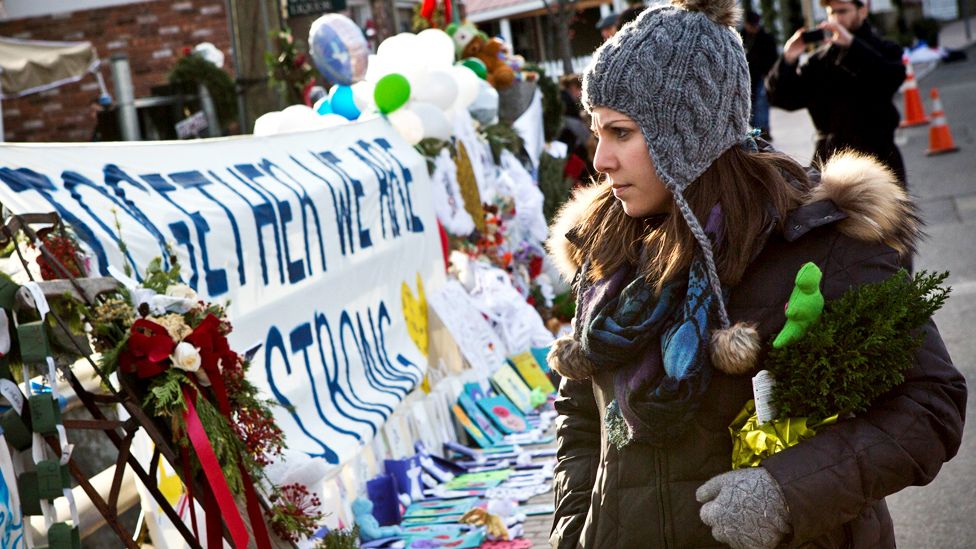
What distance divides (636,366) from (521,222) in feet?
25.9

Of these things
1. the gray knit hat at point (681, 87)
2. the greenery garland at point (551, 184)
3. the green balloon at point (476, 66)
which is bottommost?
the greenery garland at point (551, 184)

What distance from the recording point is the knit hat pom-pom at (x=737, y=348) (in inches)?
93.0

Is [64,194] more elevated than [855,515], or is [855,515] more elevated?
[64,194]

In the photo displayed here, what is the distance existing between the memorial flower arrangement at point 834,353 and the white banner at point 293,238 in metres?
2.49

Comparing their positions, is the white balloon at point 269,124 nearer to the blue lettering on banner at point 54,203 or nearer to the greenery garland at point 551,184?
the blue lettering on banner at point 54,203

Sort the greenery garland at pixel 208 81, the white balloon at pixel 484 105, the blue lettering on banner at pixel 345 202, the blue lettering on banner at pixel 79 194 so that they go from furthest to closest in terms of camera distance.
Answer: the greenery garland at pixel 208 81, the white balloon at pixel 484 105, the blue lettering on banner at pixel 345 202, the blue lettering on banner at pixel 79 194

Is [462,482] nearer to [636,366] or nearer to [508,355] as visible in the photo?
[508,355]

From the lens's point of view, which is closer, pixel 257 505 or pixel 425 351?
pixel 257 505

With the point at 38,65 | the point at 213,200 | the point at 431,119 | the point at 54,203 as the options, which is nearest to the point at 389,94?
the point at 431,119

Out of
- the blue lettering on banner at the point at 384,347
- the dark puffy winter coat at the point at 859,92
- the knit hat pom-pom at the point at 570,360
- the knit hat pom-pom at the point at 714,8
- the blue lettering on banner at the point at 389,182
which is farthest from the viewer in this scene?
the dark puffy winter coat at the point at 859,92

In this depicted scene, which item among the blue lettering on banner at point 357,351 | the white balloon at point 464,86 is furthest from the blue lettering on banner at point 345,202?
the white balloon at point 464,86

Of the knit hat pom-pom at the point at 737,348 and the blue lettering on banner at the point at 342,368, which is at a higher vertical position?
the knit hat pom-pom at the point at 737,348

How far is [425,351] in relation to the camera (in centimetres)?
758

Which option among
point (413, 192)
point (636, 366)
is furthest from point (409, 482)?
point (636, 366)
